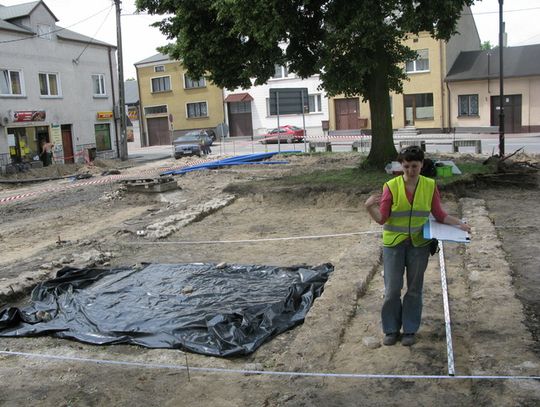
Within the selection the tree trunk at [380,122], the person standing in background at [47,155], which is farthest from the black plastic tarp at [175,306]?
the person standing in background at [47,155]

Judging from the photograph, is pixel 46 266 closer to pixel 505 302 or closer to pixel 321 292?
pixel 321 292

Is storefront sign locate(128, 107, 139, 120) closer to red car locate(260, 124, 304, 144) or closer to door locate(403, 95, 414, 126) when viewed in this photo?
red car locate(260, 124, 304, 144)

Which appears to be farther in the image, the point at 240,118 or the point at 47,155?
the point at 240,118

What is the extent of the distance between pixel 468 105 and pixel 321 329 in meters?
38.6

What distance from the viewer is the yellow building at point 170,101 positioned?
173 feet

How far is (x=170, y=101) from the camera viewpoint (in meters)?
54.7

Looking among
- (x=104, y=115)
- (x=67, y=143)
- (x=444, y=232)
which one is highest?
(x=104, y=115)

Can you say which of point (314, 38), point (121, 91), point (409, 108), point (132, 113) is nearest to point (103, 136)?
point (121, 91)

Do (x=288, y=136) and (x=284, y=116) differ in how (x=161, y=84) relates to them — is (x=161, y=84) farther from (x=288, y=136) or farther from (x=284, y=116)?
(x=288, y=136)

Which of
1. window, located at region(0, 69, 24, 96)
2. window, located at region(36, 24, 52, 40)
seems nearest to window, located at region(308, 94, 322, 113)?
window, located at region(36, 24, 52, 40)

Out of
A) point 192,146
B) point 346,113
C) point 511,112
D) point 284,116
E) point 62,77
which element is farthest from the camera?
point 284,116

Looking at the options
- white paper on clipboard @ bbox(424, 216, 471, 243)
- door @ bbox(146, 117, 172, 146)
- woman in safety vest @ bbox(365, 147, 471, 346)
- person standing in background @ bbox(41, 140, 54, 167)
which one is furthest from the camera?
door @ bbox(146, 117, 172, 146)

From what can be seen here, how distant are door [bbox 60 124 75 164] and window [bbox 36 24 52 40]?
5181mm

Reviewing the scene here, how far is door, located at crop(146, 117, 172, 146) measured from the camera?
5612cm
